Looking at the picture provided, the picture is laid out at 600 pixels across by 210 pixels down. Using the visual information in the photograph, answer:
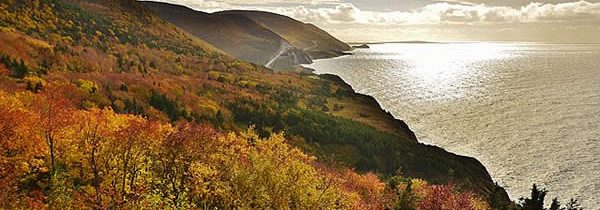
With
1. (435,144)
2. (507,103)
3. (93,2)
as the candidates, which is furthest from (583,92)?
(93,2)

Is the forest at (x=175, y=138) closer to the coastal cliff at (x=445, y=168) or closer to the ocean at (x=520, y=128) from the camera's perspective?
the coastal cliff at (x=445, y=168)

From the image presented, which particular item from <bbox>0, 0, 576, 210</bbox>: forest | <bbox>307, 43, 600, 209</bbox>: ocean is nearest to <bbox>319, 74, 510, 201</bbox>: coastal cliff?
<bbox>0, 0, 576, 210</bbox>: forest

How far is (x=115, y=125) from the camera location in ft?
129

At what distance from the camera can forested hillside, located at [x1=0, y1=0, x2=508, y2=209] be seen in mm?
34781

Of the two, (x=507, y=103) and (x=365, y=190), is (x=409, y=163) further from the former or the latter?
(x=507, y=103)

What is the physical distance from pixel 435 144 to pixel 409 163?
1783 centimetres

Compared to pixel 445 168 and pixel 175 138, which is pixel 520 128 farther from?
pixel 175 138

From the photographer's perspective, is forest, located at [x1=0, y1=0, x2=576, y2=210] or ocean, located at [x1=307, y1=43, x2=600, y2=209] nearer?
forest, located at [x1=0, y1=0, x2=576, y2=210]

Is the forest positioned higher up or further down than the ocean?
higher up

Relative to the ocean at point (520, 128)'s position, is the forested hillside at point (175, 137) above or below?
above

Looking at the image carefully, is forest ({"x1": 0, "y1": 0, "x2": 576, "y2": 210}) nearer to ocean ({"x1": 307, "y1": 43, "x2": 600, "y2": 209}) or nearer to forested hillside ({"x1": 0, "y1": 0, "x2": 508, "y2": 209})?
forested hillside ({"x1": 0, "y1": 0, "x2": 508, "y2": 209})

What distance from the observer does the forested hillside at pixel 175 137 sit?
3478cm

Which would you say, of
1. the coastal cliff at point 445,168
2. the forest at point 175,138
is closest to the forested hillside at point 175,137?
the forest at point 175,138

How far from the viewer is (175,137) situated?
38312 millimetres
